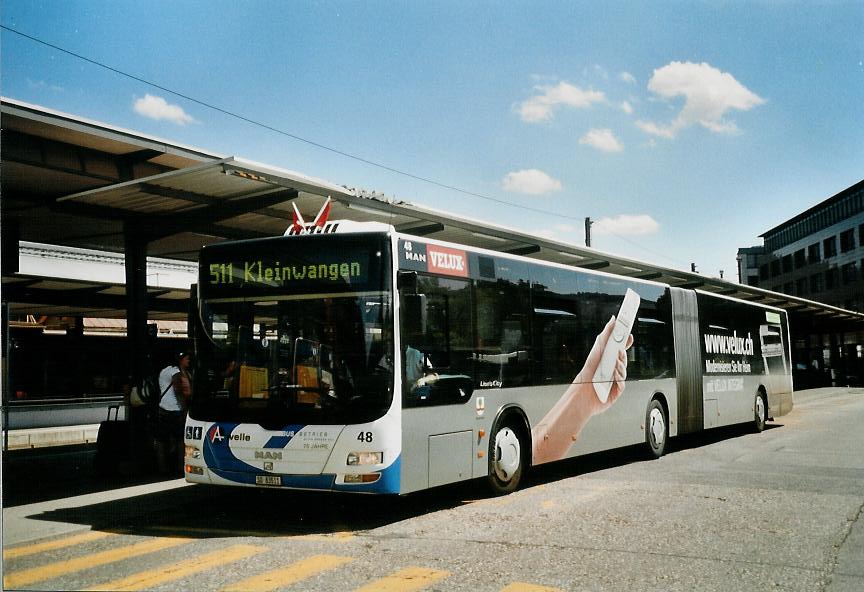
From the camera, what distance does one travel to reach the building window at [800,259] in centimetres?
9362

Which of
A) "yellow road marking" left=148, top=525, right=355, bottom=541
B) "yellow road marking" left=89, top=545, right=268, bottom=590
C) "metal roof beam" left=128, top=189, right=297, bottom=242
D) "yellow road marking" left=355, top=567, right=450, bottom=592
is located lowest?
"yellow road marking" left=355, top=567, right=450, bottom=592

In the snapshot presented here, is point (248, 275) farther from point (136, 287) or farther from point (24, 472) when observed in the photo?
point (136, 287)

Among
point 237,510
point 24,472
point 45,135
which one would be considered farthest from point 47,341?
point 237,510

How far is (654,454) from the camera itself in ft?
46.2

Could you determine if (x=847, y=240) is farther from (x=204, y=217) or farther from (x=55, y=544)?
(x=55, y=544)

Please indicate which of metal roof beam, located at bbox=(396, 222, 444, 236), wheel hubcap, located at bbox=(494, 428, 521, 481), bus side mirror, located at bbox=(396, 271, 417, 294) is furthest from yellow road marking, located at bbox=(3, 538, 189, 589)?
metal roof beam, located at bbox=(396, 222, 444, 236)

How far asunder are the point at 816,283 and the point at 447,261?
89.9 m

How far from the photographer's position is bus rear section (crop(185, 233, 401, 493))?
8.02 metres

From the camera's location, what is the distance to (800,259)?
3728 inches

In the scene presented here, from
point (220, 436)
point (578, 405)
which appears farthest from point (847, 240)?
point (220, 436)

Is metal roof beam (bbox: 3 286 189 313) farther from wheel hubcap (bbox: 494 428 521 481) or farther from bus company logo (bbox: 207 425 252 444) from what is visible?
wheel hubcap (bbox: 494 428 521 481)

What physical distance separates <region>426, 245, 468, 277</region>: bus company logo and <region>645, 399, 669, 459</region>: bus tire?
5.78 m

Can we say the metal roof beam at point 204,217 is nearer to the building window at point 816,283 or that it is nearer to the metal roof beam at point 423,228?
the metal roof beam at point 423,228

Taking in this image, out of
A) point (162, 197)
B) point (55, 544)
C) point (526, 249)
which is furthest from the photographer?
point (526, 249)
